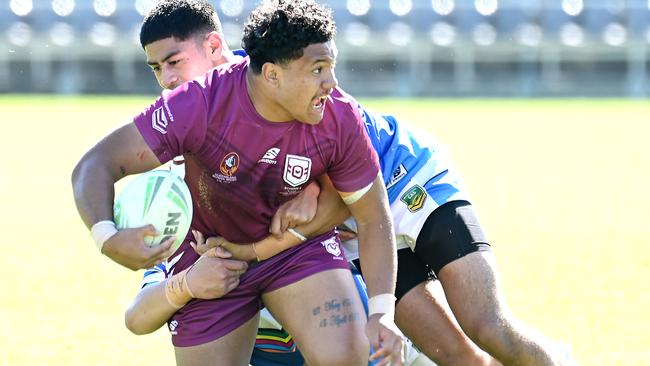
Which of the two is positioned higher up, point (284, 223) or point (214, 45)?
point (214, 45)

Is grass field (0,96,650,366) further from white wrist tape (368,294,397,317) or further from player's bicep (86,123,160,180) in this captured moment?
player's bicep (86,123,160,180)

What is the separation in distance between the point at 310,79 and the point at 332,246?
1.06m

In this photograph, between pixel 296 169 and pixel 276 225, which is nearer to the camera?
pixel 296 169

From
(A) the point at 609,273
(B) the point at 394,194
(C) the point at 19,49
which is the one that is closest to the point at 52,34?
(C) the point at 19,49

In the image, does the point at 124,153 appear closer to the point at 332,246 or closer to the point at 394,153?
the point at 332,246

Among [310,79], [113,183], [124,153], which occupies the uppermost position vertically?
[310,79]

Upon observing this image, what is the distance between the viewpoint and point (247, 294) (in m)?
5.88

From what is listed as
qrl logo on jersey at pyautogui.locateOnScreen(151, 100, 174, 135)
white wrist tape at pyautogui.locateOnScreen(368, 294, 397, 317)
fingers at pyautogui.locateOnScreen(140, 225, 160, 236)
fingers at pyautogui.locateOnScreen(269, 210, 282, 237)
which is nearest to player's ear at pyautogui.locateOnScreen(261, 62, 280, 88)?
qrl logo on jersey at pyautogui.locateOnScreen(151, 100, 174, 135)

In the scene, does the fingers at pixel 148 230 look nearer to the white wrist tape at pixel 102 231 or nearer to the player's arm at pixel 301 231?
the white wrist tape at pixel 102 231

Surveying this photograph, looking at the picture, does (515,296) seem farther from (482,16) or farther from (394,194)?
(482,16)

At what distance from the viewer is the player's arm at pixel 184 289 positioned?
5.73 metres

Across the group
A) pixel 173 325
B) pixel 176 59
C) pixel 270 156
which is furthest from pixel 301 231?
pixel 176 59

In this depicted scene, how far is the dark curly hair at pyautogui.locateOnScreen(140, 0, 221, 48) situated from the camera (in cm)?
643

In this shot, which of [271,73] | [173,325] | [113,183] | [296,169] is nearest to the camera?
[113,183]
